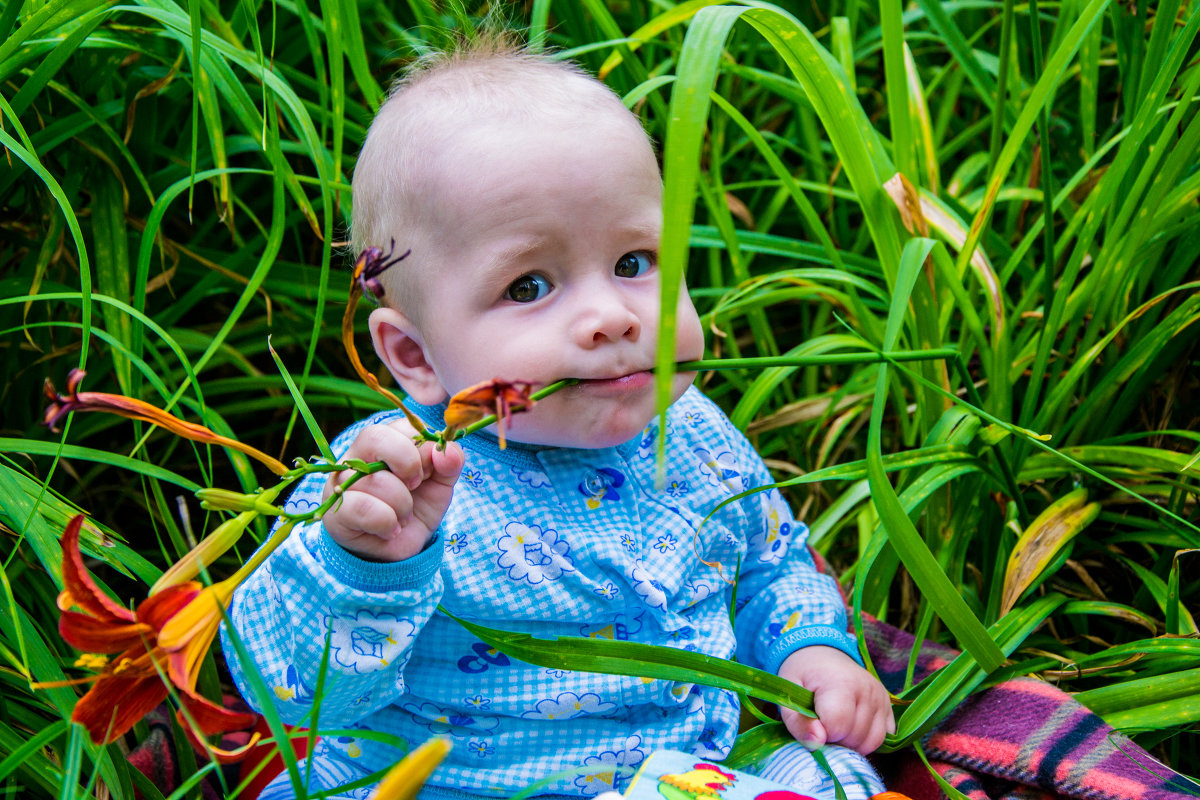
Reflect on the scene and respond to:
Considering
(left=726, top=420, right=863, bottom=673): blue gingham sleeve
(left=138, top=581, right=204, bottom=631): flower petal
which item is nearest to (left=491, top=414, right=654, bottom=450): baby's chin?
(left=726, top=420, right=863, bottom=673): blue gingham sleeve

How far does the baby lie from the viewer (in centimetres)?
93

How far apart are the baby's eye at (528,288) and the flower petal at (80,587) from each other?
0.48 m

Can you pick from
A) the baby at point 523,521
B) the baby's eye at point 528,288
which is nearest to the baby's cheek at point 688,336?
the baby at point 523,521

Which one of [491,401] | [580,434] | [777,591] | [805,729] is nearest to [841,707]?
[805,729]

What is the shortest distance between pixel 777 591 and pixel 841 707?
19 cm

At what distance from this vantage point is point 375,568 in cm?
87

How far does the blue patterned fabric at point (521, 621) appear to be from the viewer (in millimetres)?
917

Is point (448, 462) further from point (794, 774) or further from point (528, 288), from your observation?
point (794, 774)

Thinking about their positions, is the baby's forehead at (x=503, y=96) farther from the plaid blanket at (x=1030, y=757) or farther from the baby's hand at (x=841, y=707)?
the plaid blanket at (x=1030, y=757)

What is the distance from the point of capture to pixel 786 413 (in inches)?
60.1

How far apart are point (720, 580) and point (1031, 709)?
36cm

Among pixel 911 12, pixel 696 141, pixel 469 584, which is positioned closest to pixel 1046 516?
pixel 469 584

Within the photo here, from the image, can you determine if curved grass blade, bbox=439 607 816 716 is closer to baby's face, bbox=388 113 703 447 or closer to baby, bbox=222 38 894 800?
baby, bbox=222 38 894 800

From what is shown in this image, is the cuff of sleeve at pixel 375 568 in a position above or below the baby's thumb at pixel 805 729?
above
